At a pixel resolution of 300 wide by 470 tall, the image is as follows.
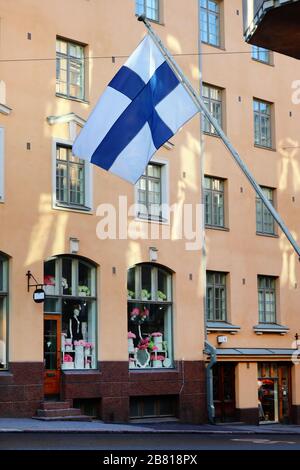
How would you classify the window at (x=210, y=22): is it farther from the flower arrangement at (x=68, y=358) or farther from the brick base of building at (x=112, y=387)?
the flower arrangement at (x=68, y=358)

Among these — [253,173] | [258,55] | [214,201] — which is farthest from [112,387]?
[258,55]

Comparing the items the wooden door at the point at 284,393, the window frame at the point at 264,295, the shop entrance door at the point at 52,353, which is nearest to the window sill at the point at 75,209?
the shop entrance door at the point at 52,353

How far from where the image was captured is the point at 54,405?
24.7 metres

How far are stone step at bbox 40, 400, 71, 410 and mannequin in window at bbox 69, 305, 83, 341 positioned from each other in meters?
1.96

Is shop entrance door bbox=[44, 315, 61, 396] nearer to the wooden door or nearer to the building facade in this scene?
the building facade

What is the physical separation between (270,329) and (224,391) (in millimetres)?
3066

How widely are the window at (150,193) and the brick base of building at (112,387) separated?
478cm

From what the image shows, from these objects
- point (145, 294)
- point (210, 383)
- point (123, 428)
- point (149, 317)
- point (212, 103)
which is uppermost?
point (212, 103)

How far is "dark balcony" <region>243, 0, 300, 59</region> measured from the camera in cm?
1584

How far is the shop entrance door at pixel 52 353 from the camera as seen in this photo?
1000 inches

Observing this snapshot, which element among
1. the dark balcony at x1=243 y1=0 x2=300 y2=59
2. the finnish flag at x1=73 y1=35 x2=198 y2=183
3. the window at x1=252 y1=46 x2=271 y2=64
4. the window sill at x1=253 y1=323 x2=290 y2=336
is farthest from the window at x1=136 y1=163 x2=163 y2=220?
the dark balcony at x1=243 y1=0 x2=300 y2=59

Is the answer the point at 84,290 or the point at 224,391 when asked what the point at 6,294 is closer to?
the point at 84,290

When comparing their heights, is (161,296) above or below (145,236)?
below

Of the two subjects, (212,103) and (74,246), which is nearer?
(74,246)
